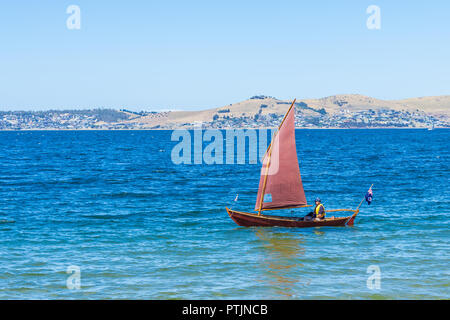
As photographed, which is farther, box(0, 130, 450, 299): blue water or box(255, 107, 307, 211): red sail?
box(255, 107, 307, 211): red sail

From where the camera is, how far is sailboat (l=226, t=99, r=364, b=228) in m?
38.7

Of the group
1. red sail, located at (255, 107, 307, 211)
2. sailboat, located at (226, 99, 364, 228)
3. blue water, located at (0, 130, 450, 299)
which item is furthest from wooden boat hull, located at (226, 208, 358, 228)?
red sail, located at (255, 107, 307, 211)

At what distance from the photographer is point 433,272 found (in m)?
26.7

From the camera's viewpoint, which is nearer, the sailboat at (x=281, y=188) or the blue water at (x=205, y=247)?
the blue water at (x=205, y=247)

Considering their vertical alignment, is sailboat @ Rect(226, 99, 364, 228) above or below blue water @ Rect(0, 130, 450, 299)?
above

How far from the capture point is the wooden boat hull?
1522 inches

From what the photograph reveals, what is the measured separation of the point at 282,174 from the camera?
39906mm

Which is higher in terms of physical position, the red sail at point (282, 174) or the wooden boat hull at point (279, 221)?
the red sail at point (282, 174)

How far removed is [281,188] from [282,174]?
1.16m

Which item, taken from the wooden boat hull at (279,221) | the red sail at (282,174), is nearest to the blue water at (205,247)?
the wooden boat hull at (279,221)

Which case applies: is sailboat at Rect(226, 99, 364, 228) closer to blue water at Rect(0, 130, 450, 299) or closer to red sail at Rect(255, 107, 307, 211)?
red sail at Rect(255, 107, 307, 211)

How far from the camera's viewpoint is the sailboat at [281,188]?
38.7m

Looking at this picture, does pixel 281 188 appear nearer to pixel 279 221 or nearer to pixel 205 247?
pixel 279 221

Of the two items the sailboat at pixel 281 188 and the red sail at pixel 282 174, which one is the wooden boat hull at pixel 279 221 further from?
the red sail at pixel 282 174
